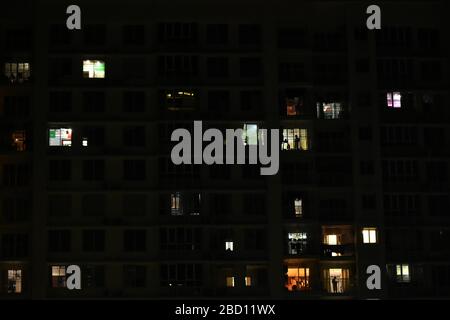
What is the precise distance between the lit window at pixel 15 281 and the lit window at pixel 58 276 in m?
2.67

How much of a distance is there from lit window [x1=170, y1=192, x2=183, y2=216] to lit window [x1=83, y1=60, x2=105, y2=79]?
11.1 m

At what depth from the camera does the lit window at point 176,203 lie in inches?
2167

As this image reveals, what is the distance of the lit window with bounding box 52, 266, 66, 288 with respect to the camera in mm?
53906

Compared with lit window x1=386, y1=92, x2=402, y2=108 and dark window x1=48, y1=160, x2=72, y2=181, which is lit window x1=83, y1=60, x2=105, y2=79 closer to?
dark window x1=48, y1=160, x2=72, y2=181

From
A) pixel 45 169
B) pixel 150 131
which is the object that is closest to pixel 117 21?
pixel 150 131

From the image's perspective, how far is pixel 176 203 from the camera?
5512 centimetres

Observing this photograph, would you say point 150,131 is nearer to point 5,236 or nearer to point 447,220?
point 5,236

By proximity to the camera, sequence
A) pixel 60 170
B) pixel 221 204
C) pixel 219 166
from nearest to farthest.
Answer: pixel 60 170
pixel 221 204
pixel 219 166

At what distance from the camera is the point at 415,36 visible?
58406 millimetres

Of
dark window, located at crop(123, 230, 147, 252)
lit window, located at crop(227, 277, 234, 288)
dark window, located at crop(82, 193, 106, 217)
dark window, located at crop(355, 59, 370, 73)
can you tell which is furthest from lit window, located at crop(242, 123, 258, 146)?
dark window, located at crop(82, 193, 106, 217)

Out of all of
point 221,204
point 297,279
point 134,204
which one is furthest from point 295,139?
point 134,204

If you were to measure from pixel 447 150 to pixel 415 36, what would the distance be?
380 inches

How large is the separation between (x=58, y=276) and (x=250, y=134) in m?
18.2

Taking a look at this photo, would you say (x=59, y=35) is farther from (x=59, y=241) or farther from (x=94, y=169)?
(x=59, y=241)
